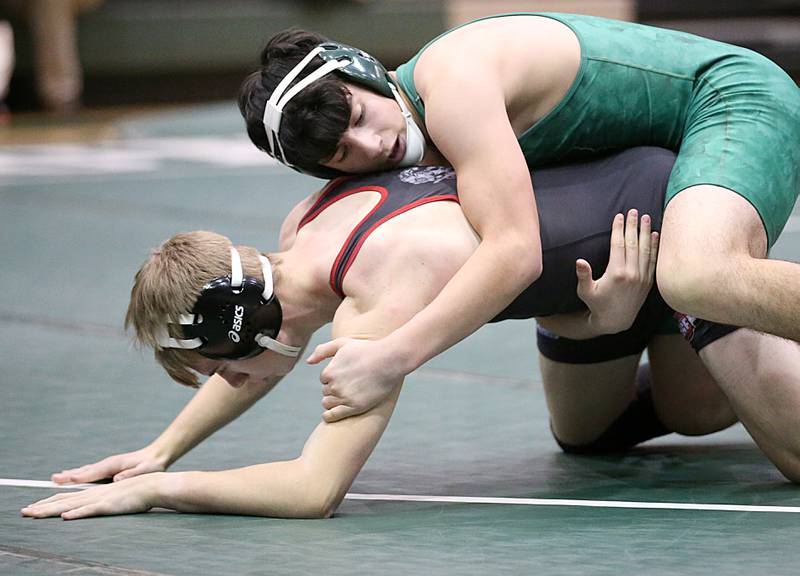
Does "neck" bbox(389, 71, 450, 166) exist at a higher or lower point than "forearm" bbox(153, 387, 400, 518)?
higher

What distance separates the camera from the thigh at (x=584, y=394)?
3.40 metres

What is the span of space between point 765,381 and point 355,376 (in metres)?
0.80

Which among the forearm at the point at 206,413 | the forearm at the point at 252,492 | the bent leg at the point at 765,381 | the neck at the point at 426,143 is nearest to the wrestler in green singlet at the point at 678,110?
the neck at the point at 426,143

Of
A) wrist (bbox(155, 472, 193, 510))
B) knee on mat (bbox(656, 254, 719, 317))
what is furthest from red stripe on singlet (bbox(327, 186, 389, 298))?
knee on mat (bbox(656, 254, 719, 317))

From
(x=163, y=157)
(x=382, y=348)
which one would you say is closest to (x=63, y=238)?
(x=163, y=157)

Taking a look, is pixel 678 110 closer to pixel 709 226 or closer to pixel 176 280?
pixel 709 226

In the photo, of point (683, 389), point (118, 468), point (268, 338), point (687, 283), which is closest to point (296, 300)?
point (268, 338)

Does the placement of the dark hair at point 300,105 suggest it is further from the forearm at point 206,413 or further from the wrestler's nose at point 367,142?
the forearm at point 206,413

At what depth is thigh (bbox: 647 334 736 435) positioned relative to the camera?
341 cm

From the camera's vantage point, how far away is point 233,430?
3.63 meters

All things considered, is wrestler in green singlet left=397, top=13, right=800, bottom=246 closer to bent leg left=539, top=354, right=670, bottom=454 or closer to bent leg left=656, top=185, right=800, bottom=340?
bent leg left=656, top=185, right=800, bottom=340

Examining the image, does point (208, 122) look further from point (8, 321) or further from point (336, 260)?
point (336, 260)

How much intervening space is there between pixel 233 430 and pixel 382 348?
3.30ft

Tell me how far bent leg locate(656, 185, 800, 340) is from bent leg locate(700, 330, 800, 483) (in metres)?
0.06
